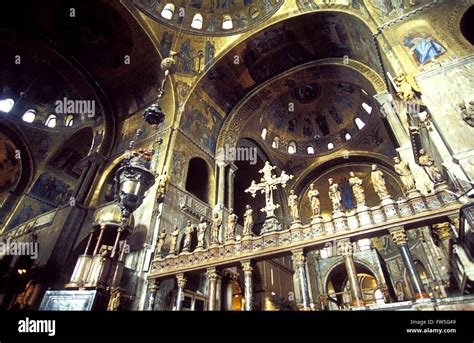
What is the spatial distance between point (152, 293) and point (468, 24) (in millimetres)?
12391

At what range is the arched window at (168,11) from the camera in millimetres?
13159

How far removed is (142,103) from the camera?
14469 millimetres

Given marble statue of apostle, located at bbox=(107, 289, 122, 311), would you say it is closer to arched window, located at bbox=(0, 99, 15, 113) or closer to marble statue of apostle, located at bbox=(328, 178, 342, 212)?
marble statue of apostle, located at bbox=(328, 178, 342, 212)

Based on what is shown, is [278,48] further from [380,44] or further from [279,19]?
[380,44]

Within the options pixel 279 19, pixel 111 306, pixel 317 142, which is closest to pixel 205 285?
pixel 111 306

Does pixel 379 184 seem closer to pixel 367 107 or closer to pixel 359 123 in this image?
pixel 367 107

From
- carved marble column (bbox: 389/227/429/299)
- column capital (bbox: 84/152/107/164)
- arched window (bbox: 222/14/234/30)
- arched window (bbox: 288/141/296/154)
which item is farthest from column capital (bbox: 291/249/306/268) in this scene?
arched window (bbox: 288/141/296/154)

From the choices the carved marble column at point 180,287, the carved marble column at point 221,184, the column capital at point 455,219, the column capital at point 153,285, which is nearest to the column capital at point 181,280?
the carved marble column at point 180,287

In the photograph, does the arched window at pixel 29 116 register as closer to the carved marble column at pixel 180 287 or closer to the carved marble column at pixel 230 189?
the carved marble column at pixel 230 189

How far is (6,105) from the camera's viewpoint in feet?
47.9

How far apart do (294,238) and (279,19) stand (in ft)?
34.9
